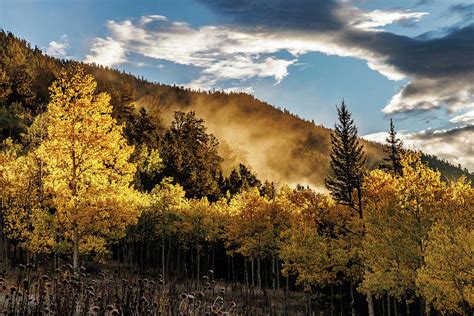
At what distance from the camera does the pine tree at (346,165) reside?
39.9 m

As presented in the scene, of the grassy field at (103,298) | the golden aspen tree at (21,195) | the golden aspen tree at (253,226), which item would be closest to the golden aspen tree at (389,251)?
the golden aspen tree at (253,226)

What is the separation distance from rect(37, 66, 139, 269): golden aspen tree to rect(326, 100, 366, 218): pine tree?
2288cm

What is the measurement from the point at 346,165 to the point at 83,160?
2578 centimetres

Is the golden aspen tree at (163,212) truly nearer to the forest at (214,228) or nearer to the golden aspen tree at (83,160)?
the forest at (214,228)

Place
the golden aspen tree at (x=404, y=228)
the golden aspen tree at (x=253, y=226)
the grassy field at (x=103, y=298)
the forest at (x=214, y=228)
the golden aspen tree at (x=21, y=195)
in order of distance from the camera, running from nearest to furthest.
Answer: the grassy field at (x=103, y=298) < the forest at (x=214, y=228) < the golden aspen tree at (x=404, y=228) < the golden aspen tree at (x=21, y=195) < the golden aspen tree at (x=253, y=226)

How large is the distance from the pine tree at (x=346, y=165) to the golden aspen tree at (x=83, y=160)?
2288 centimetres

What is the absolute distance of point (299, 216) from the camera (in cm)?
4647

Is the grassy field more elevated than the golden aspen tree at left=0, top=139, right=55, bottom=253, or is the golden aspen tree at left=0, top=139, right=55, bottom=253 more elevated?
the golden aspen tree at left=0, top=139, right=55, bottom=253

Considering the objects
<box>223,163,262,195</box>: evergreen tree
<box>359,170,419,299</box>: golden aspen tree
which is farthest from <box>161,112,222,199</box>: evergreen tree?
<box>359,170,419,299</box>: golden aspen tree

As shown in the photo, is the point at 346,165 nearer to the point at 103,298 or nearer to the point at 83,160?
the point at 83,160

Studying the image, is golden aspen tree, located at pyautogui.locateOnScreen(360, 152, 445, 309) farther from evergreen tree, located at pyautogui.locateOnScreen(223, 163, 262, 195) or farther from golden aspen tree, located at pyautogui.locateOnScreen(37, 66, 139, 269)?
evergreen tree, located at pyautogui.locateOnScreen(223, 163, 262, 195)

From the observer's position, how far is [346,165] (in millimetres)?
40938

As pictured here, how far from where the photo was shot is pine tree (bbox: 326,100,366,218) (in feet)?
131

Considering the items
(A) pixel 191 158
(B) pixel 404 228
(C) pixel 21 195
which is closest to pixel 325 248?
(B) pixel 404 228
